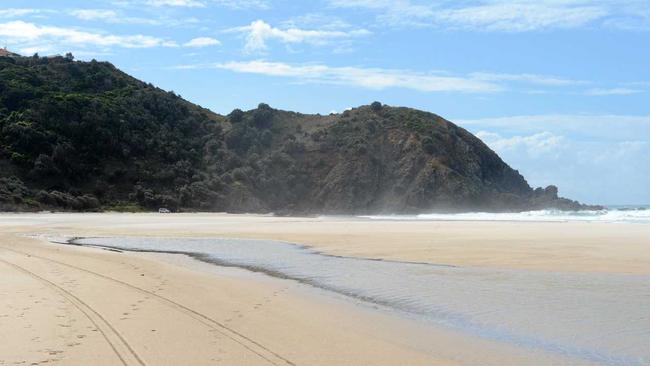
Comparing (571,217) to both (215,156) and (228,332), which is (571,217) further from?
(228,332)

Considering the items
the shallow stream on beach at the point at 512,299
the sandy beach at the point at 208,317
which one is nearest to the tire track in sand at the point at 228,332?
A: the sandy beach at the point at 208,317

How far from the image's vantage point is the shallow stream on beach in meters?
7.73

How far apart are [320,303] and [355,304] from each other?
2.02ft

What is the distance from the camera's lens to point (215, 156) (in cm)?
7519

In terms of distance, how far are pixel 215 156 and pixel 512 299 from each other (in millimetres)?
66891

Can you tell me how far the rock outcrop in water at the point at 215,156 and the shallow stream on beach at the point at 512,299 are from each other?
4641cm

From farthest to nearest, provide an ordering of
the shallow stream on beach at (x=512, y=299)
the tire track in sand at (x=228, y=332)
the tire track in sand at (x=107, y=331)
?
the shallow stream on beach at (x=512, y=299) → the tire track in sand at (x=228, y=332) → the tire track in sand at (x=107, y=331)

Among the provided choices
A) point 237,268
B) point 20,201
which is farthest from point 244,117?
point 237,268

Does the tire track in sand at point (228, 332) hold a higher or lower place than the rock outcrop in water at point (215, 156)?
lower

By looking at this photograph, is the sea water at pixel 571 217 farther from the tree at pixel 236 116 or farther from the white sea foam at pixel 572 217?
the tree at pixel 236 116

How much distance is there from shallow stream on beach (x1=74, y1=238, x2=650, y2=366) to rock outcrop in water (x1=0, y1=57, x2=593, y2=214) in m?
46.4

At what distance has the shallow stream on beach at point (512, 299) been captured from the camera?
7730 mm

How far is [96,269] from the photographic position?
15.2 meters

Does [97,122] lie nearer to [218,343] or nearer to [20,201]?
[20,201]
